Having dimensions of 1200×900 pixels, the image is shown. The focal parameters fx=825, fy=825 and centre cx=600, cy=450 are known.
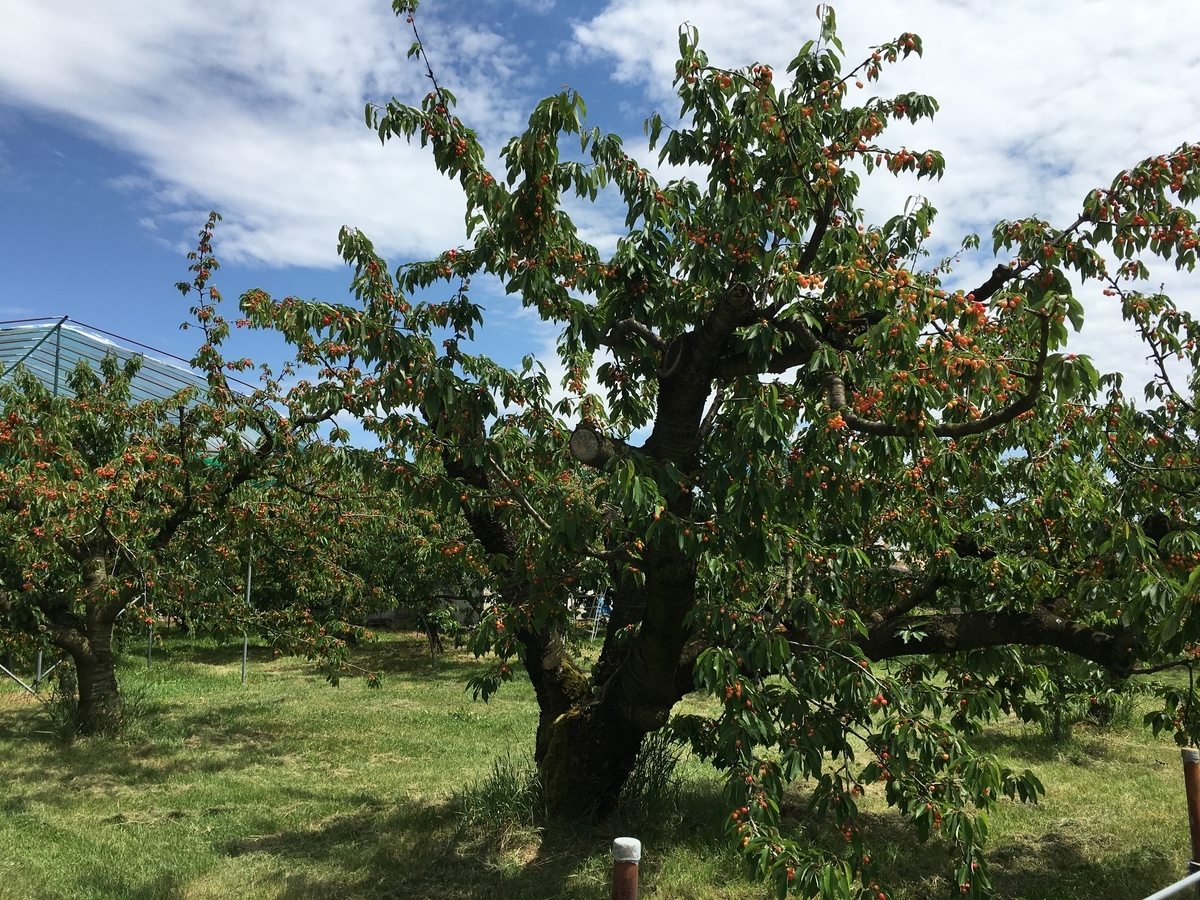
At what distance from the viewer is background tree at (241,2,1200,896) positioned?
3.72m

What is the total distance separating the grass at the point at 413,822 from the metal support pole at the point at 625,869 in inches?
131

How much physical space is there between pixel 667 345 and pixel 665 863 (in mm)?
3659

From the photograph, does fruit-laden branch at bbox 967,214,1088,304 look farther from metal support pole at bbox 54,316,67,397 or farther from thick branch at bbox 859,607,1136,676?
metal support pole at bbox 54,316,67,397

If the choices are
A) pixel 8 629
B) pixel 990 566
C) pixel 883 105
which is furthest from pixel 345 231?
pixel 8 629

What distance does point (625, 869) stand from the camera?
2328 millimetres

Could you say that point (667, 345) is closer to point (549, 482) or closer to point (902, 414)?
point (549, 482)

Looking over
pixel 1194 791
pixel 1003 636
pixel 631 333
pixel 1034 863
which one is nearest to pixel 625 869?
pixel 631 333

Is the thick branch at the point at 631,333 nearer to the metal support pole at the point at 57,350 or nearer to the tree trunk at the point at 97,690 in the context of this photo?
the tree trunk at the point at 97,690

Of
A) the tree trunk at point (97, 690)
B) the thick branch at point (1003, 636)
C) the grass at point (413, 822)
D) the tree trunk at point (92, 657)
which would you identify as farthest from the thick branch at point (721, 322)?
the tree trunk at point (97, 690)

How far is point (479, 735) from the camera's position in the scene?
434 inches

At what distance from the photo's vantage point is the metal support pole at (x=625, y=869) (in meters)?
2.31

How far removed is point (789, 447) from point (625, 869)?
262 cm

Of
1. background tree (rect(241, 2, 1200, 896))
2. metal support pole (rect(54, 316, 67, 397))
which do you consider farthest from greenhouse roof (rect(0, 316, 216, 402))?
background tree (rect(241, 2, 1200, 896))

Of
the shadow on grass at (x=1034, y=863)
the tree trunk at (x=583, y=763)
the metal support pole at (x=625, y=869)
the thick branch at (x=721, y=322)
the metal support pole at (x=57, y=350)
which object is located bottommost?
the shadow on grass at (x=1034, y=863)
